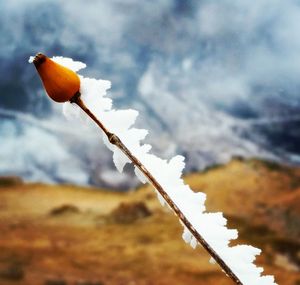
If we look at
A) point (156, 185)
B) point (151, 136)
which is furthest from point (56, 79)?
point (151, 136)

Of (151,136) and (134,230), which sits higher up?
(151,136)

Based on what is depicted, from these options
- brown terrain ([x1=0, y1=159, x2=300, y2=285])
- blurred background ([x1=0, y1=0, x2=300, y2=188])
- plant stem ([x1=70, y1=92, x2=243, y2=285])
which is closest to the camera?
plant stem ([x1=70, y1=92, x2=243, y2=285])

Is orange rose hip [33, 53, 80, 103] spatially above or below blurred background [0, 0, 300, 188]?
below

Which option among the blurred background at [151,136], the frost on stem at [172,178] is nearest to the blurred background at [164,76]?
the blurred background at [151,136]

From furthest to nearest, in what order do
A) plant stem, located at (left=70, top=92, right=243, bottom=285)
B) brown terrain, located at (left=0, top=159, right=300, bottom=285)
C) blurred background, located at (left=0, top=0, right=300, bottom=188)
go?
blurred background, located at (left=0, top=0, right=300, bottom=188)
brown terrain, located at (left=0, top=159, right=300, bottom=285)
plant stem, located at (left=70, top=92, right=243, bottom=285)

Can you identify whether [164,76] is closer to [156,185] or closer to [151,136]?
[151,136]

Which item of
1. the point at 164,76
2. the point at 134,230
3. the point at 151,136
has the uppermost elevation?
the point at 164,76

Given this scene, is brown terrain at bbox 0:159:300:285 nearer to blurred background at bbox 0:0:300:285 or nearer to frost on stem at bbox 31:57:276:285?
blurred background at bbox 0:0:300:285

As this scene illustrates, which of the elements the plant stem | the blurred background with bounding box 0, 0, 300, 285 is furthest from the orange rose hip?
the blurred background with bounding box 0, 0, 300, 285
